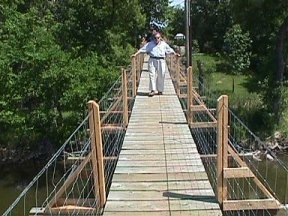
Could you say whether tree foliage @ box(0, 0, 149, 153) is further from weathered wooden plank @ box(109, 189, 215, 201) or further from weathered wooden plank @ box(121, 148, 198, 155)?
weathered wooden plank @ box(109, 189, 215, 201)

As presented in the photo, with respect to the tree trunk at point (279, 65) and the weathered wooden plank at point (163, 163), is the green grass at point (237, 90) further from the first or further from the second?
the weathered wooden plank at point (163, 163)

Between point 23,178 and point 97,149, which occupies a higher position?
point 97,149

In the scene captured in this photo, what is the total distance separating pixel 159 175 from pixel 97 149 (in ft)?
3.04

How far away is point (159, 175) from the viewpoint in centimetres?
518

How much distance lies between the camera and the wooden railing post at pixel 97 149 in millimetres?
4480

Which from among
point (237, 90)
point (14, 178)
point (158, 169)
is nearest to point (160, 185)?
point (158, 169)

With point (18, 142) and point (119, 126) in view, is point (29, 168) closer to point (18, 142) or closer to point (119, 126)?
point (18, 142)

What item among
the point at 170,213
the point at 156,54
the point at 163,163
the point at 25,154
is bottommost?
the point at 25,154

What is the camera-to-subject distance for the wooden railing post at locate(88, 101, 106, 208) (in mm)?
4480

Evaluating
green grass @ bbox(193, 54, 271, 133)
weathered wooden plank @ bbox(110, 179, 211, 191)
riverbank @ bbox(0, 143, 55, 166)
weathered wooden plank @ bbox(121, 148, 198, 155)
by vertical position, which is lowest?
riverbank @ bbox(0, 143, 55, 166)

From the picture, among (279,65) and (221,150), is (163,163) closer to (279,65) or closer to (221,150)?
(221,150)

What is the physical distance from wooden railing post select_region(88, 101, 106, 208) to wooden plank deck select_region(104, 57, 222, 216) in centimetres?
12

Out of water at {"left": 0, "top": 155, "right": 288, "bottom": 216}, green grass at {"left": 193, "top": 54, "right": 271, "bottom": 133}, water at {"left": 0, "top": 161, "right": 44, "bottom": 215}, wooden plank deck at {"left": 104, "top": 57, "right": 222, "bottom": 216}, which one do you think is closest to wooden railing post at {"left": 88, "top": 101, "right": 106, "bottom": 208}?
wooden plank deck at {"left": 104, "top": 57, "right": 222, "bottom": 216}

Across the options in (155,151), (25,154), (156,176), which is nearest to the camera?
(156,176)
